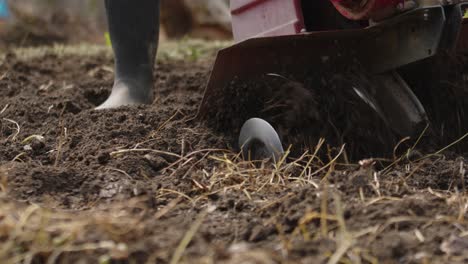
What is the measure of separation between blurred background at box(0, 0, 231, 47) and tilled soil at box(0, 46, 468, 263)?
5.09 m

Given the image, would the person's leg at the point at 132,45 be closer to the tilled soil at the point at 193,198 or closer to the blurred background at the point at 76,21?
the tilled soil at the point at 193,198

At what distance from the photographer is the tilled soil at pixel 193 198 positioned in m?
1.28

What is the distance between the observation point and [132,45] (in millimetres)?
2812

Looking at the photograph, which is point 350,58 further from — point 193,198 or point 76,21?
point 76,21

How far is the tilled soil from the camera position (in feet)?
4.19

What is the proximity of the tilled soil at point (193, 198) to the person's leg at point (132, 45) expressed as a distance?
0.11 metres

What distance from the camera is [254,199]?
5.66 ft

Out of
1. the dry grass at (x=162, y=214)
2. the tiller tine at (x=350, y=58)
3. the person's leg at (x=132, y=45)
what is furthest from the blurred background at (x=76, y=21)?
the dry grass at (x=162, y=214)

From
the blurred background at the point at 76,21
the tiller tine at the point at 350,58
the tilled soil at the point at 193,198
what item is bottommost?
the tilled soil at the point at 193,198

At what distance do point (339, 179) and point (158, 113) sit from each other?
94 cm

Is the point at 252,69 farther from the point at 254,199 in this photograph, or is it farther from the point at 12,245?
the point at 12,245

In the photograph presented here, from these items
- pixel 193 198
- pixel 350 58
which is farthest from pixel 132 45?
pixel 193 198

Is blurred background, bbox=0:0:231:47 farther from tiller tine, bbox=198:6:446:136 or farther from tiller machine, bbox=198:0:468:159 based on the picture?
tiller tine, bbox=198:6:446:136

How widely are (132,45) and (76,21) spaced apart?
6.34m
